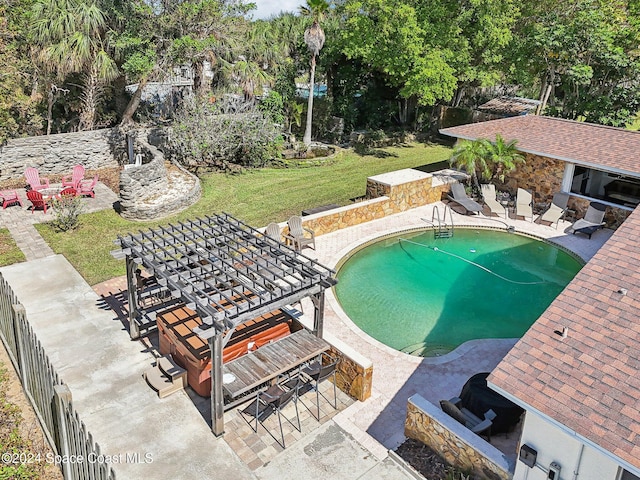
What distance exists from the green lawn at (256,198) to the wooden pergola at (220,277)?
4.45 metres

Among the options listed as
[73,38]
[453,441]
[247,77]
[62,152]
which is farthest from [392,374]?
[73,38]

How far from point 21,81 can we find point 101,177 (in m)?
4.89

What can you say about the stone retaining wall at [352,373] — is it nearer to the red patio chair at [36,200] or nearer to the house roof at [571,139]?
the red patio chair at [36,200]

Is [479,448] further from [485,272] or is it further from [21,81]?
[21,81]

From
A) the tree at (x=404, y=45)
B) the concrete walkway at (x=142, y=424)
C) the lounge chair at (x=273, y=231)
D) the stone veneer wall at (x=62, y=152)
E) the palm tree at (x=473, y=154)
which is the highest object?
the tree at (x=404, y=45)

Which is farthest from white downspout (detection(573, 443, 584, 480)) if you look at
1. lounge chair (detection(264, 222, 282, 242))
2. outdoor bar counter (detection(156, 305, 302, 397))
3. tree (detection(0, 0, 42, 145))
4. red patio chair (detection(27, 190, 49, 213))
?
tree (detection(0, 0, 42, 145))

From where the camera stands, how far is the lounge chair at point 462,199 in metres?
21.4

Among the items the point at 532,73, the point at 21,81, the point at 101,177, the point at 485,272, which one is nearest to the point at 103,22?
the point at 21,81

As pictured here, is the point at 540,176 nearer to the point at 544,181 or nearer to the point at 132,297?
the point at 544,181

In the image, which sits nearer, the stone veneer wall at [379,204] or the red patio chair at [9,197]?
the stone veneer wall at [379,204]

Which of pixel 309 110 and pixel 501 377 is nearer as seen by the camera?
pixel 501 377

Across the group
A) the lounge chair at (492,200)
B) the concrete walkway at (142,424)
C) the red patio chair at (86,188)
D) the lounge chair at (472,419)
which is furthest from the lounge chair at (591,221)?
the red patio chair at (86,188)

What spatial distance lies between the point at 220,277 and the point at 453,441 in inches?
217

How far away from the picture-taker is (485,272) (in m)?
17.6
